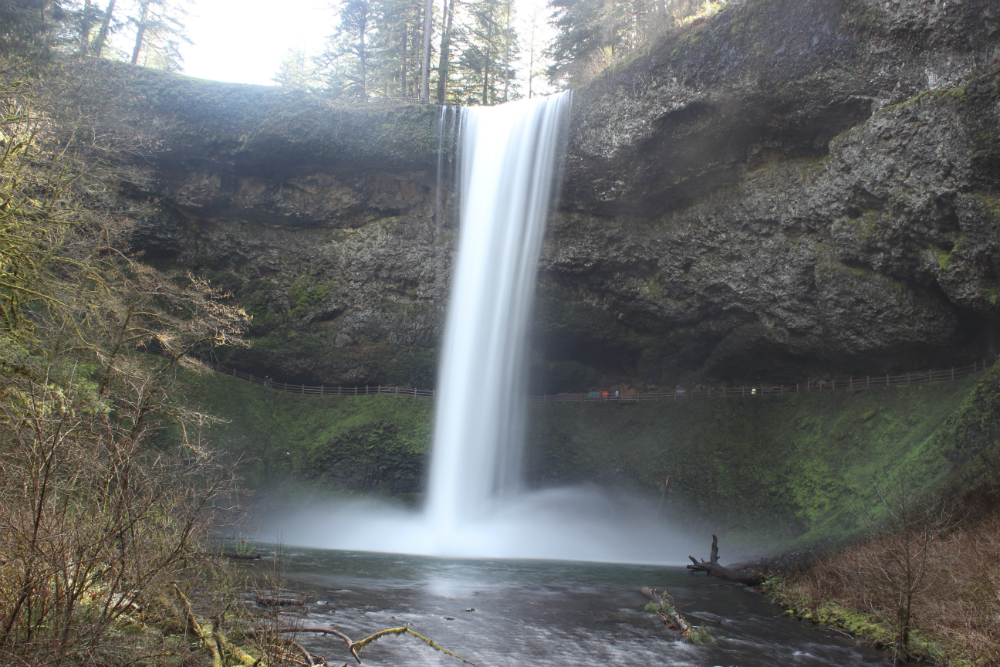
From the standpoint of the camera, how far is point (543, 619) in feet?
34.5

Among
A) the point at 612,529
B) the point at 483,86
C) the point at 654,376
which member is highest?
the point at 483,86

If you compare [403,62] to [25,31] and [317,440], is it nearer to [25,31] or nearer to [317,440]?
[317,440]

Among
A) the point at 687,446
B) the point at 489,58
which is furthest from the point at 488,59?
the point at 687,446

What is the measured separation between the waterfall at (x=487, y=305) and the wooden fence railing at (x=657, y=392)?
181 inches

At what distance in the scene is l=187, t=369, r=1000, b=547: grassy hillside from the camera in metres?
20.0

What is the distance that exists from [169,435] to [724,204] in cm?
2220

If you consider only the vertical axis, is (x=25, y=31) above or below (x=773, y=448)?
above

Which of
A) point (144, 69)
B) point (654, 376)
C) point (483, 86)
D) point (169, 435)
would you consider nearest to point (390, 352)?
point (169, 435)

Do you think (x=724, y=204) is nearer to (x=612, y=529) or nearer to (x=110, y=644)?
(x=612, y=529)

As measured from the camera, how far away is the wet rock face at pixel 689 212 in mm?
17578

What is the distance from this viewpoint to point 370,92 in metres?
40.8

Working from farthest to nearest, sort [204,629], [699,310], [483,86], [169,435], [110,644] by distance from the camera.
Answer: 1. [483,86]
2. [699,310]
3. [169,435]
4. [204,629]
5. [110,644]

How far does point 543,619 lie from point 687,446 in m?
17.0

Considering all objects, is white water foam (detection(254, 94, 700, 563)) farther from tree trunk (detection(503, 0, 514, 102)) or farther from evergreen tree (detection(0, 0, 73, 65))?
evergreen tree (detection(0, 0, 73, 65))
